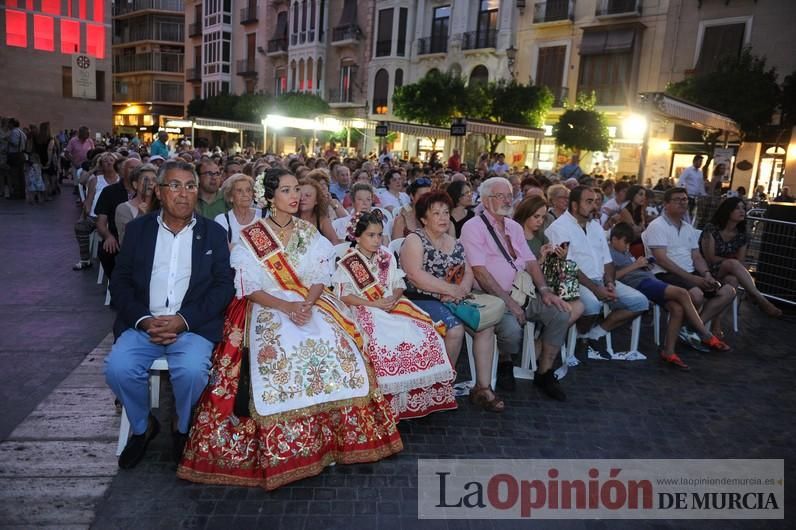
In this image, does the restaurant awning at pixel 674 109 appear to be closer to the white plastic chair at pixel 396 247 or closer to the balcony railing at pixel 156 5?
the white plastic chair at pixel 396 247

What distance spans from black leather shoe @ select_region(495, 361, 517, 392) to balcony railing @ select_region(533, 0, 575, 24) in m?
23.7

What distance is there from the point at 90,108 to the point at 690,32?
3303 centimetres

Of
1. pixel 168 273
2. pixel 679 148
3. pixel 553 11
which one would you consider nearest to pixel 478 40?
pixel 553 11

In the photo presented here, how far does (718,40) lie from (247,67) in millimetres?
32863

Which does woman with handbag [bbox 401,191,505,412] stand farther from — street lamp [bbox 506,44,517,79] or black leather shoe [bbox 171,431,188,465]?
street lamp [bbox 506,44,517,79]

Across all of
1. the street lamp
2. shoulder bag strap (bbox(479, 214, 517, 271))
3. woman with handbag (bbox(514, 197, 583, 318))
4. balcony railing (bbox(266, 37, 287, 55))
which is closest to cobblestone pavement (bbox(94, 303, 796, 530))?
woman with handbag (bbox(514, 197, 583, 318))

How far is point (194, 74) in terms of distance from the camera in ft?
166

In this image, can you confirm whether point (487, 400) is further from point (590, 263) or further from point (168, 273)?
point (168, 273)

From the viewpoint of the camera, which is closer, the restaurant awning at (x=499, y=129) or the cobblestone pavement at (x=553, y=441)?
the cobblestone pavement at (x=553, y=441)

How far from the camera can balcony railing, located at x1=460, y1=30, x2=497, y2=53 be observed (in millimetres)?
27891

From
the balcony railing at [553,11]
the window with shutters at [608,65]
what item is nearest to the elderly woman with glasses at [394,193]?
the window with shutters at [608,65]

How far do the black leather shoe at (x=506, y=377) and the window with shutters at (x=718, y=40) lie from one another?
64.6ft

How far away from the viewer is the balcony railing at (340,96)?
35.2 metres

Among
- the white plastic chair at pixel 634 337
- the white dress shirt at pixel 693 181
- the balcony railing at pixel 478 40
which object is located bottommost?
the white plastic chair at pixel 634 337
